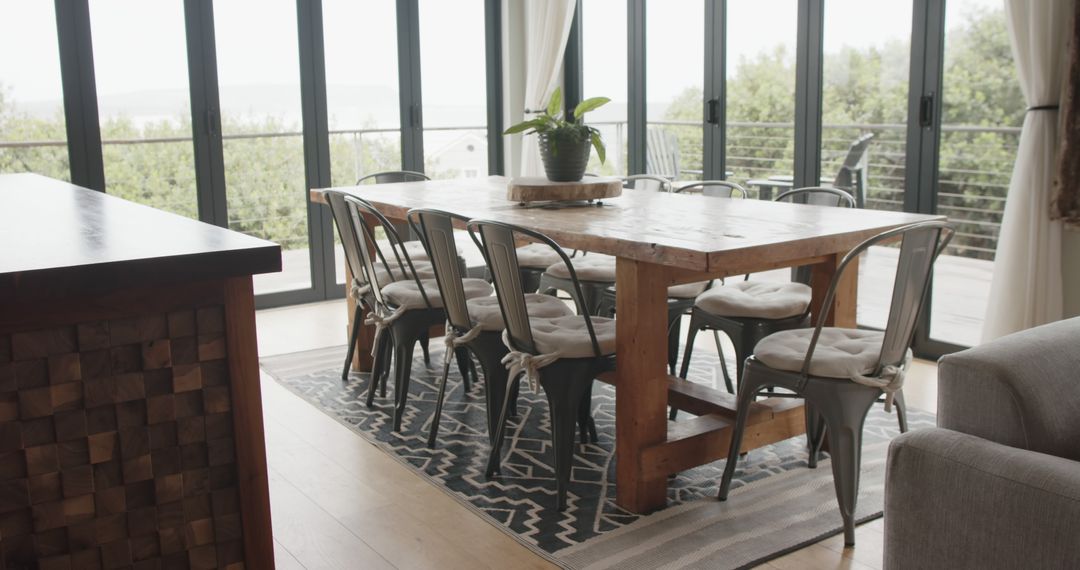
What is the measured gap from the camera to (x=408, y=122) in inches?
259

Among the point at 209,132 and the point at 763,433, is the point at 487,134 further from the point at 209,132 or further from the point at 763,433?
the point at 763,433

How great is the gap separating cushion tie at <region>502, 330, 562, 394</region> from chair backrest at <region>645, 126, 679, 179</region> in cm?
326

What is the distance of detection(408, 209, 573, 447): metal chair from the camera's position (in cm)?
321

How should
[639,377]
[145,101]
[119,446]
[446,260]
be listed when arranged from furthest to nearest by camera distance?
[145,101] < [446,260] < [639,377] < [119,446]

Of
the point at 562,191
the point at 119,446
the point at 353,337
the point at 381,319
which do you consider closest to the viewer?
the point at 119,446

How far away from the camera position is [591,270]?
4.17m

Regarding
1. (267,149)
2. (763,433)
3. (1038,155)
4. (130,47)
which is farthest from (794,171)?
(130,47)

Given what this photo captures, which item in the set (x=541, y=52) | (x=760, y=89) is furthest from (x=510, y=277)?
(x=541, y=52)

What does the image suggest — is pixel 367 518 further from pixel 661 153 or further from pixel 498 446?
pixel 661 153

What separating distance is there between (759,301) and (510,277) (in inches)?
38.9

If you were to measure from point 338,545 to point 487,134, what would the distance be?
15.4ft

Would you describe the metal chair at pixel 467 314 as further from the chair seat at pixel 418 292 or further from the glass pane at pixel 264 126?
the glass pane at pixel 264 126

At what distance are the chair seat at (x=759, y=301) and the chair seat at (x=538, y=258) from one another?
3.69 ft

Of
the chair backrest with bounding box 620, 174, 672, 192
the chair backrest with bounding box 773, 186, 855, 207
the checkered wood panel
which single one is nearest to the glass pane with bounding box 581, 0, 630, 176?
the chair backrest with bounding box 620, 174, 672, 192
